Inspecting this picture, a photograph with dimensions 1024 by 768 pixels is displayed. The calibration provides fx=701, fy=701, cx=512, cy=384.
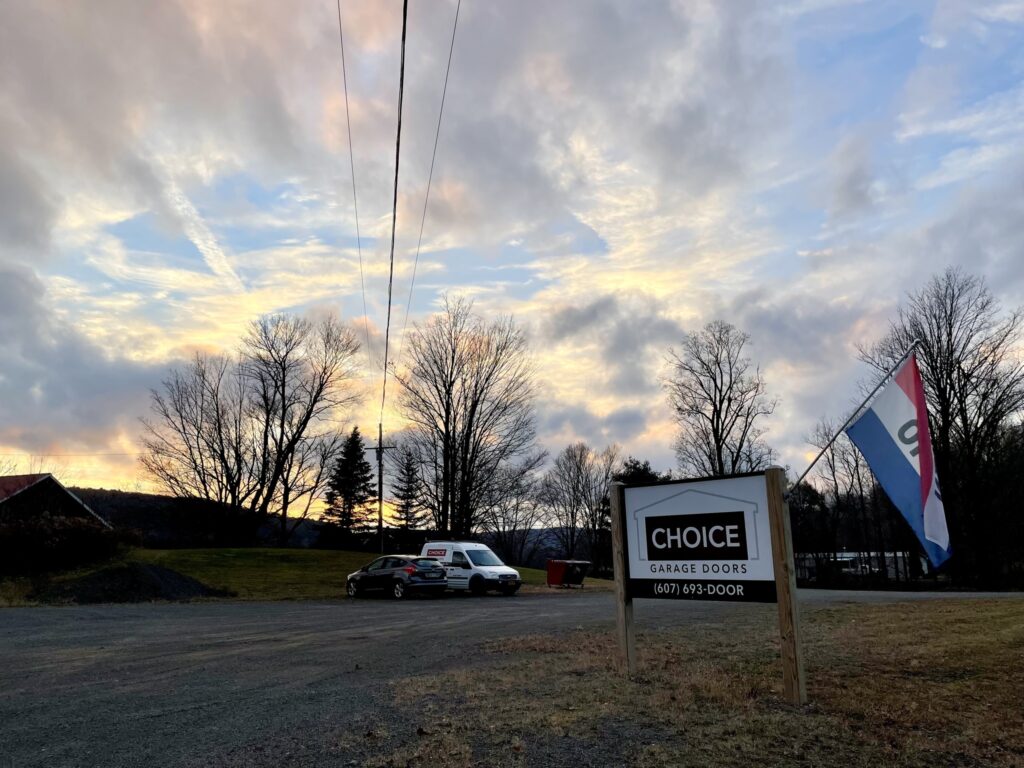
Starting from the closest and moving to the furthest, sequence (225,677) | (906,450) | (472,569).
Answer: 1. (906,450)
2. (225,677)
3. (472,569)

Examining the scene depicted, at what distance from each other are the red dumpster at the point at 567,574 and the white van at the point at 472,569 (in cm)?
570

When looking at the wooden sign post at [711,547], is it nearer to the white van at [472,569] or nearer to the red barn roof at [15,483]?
the white van at [472,569]

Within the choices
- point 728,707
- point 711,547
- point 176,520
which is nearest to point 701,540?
point 711,547

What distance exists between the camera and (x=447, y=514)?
46688mm

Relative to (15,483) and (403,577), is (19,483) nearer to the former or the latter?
(15,483)

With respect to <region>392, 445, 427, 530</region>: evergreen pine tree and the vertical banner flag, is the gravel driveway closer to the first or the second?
the vertical banner flag

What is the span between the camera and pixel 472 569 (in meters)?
25.2

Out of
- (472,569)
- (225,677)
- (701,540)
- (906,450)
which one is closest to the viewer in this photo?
(906,450)

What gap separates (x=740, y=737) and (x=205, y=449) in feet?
188

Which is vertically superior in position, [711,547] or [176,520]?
[176,520]

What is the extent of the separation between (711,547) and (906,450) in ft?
7.22

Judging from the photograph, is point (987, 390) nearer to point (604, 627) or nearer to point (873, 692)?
point (604, 627)

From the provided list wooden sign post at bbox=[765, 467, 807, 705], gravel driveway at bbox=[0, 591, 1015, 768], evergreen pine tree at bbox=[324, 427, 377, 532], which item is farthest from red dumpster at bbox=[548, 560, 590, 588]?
evergreen pine tree at bbox=[324, 427, 377, 532]

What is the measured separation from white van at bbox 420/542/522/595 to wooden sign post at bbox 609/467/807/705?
708 inches
